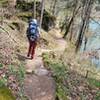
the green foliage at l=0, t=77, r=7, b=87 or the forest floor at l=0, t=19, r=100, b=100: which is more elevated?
the green foliage at l=0, t=77, r=7, b=87

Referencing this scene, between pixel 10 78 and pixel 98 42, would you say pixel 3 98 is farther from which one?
pixel 98 42

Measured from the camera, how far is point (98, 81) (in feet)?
45.1

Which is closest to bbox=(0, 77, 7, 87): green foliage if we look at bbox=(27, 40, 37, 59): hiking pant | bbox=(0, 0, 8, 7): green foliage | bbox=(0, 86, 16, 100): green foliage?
bbox=(0, 86, 16, 100): green foliage

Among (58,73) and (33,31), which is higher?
(33,31)

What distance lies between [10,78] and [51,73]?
303 cm

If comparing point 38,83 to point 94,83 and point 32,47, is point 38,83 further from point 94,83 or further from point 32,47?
point 94,83

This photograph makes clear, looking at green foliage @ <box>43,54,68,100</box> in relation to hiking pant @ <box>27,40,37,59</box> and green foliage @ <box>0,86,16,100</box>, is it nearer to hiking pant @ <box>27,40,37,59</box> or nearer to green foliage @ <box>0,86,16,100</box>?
hiking pant @ <box>27,40,37,59</box>

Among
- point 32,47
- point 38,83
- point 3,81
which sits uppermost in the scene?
point 3,81

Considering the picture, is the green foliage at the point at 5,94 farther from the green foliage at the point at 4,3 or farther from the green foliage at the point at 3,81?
the green foliage at the point at 4,3

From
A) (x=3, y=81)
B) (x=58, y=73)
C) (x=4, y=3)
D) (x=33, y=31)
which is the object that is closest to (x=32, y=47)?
(x=33, y=31)

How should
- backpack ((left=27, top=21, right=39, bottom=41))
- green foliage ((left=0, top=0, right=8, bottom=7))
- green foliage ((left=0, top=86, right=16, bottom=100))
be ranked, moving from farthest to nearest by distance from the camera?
green foliage ((left=0, top=0, right=8, bottom=7))
backpack ((left=27, top=21, right=39, bottom=41))
green foliage ((left=0, top=86, right=16, bottom=100))

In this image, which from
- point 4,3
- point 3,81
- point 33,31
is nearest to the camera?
point 3,81

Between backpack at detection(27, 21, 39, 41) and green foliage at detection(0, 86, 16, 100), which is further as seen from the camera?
backpack at detection(27, 21, 39, 41)

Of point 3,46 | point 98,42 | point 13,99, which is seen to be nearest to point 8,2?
point 3,46
